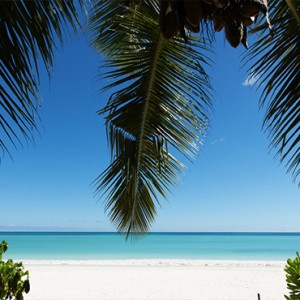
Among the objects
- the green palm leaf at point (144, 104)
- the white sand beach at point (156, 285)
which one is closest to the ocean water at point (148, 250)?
the white sand beach at point (156, 285)

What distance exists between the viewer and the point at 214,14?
125cm

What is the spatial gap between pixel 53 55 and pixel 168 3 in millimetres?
483

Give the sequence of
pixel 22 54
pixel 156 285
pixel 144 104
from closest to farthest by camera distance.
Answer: pixel 22 54 → pixel 144 104 → pixel 156 285

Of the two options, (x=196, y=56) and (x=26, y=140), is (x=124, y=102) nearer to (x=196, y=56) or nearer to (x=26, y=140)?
(x=196, y=56)

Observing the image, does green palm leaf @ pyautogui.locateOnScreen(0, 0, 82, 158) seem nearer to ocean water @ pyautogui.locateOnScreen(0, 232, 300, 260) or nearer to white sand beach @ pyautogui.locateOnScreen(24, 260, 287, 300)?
white sand beach @ pyautogui.locateOnScreen(24, 260, 287, 300)

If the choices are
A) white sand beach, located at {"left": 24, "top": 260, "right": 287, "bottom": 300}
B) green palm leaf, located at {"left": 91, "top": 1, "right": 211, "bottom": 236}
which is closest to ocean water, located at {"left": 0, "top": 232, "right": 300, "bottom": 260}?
white sand beach, located at {"left": 24, "top": 260, "right": 287, "bottom": 300}

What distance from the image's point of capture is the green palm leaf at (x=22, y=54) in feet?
3.71

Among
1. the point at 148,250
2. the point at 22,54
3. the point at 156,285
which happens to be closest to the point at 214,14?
the point at 22,54

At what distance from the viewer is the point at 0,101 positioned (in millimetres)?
1111

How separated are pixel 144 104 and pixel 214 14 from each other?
4.66 ft

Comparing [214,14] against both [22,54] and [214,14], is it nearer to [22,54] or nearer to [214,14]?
[214,14]

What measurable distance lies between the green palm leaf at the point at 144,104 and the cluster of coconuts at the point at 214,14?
3.72 ft

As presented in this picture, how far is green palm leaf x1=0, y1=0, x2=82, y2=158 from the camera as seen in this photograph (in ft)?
3.71

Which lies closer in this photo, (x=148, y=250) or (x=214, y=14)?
(x=214, y=14)
